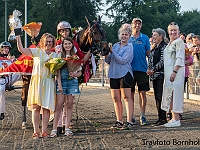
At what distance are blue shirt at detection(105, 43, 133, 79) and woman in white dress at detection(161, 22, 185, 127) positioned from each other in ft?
2.68

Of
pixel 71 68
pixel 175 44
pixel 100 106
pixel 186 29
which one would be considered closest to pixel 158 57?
pixel 175 44

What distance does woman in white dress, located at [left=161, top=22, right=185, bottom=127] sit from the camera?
8281 millimetres

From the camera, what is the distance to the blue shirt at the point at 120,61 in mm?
8281

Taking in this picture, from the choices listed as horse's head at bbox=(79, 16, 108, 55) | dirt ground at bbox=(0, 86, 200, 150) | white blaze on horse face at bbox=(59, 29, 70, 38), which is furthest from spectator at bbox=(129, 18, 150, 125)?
white blaze on horse face at bbox=(59, 29, 70, 38)

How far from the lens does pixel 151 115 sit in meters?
10.5

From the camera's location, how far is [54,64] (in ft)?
24.3

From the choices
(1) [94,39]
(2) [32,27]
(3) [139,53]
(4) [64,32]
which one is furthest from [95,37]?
(2) [32,27]

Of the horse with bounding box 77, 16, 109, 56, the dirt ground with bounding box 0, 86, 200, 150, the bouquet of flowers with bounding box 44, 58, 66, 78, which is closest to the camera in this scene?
the dirt ground with bounding box 0, 86, 200, 150

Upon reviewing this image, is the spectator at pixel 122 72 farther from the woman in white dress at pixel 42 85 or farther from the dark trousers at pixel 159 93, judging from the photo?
the woman in white dress at pixel 42 85

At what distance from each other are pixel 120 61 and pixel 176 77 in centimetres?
124

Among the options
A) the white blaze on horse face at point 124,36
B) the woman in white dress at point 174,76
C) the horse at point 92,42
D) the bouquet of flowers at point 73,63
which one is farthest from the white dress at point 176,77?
the bouquet of flowers at point 73,63

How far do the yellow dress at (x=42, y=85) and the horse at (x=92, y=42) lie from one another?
33.5 inches

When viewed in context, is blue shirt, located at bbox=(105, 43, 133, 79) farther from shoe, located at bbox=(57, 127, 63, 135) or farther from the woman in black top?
shoe, located at bbox=(57, 127, 63, 135)

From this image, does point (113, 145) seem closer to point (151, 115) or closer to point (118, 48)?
point (118, 48)
